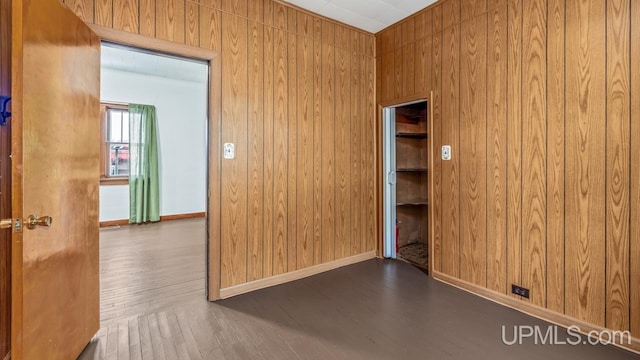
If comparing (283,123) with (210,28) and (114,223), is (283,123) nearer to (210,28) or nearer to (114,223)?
(210,28)

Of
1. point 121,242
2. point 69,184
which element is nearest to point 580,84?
point 69,184

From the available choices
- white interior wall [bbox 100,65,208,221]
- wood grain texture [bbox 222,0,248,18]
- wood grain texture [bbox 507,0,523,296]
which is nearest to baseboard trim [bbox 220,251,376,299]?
wood grain texture [bbox 507,0,523,296]

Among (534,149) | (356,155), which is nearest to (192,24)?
(356,155)

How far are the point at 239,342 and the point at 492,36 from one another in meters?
3.31

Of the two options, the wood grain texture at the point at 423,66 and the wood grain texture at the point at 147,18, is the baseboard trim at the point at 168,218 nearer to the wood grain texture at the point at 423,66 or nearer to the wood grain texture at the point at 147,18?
the wood grain texture at the point at 147,18

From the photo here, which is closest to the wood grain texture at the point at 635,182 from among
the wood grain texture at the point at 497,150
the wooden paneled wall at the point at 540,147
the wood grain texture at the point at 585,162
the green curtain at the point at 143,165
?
the wooden paneled wall at the point at 540,147

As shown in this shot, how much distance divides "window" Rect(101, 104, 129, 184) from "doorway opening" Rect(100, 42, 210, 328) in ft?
0.05

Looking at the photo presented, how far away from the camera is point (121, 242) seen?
4777mm

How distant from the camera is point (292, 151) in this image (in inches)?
131

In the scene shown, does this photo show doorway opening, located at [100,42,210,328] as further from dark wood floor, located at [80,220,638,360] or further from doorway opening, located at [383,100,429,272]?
doorway opening, located at [383,100,429,272]

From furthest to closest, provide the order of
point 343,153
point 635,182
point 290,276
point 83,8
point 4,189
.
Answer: point 343,153
point 290,276
point 83,8
point 635,182
point 4,189

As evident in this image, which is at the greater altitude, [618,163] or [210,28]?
[210,28]

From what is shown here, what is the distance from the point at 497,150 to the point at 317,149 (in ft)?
5.88

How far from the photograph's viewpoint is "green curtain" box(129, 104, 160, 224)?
608 centimetres
